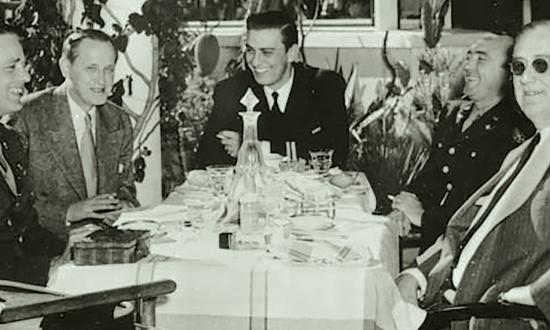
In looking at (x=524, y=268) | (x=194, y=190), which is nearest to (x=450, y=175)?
(x=524, y=268)

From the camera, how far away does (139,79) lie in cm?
342

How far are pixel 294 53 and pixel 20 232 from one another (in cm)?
110

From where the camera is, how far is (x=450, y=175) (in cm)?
318

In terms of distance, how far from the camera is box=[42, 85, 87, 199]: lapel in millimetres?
3465

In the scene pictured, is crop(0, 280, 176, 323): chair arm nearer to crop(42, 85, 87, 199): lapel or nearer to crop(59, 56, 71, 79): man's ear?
crop(42, 85, 87, 199): lapel

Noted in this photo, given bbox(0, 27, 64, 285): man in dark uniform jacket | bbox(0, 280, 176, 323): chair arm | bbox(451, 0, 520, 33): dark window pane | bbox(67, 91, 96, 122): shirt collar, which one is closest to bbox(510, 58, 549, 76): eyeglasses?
bbox(451, 0, 520, 33): dark window pane

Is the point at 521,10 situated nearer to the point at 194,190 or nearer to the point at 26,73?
the point at 194,190

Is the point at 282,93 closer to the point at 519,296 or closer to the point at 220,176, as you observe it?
the point at 220,176

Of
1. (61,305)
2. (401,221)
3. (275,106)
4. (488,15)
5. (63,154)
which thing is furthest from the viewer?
(63,154)

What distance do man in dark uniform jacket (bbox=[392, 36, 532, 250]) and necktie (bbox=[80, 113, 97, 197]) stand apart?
3.52ft

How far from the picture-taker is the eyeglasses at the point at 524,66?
2848 mm

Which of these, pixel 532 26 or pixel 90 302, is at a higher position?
pixel 532 26

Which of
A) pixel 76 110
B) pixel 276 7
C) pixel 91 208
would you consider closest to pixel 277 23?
pixel 276 7

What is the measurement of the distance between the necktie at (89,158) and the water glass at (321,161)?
2.58 ft
